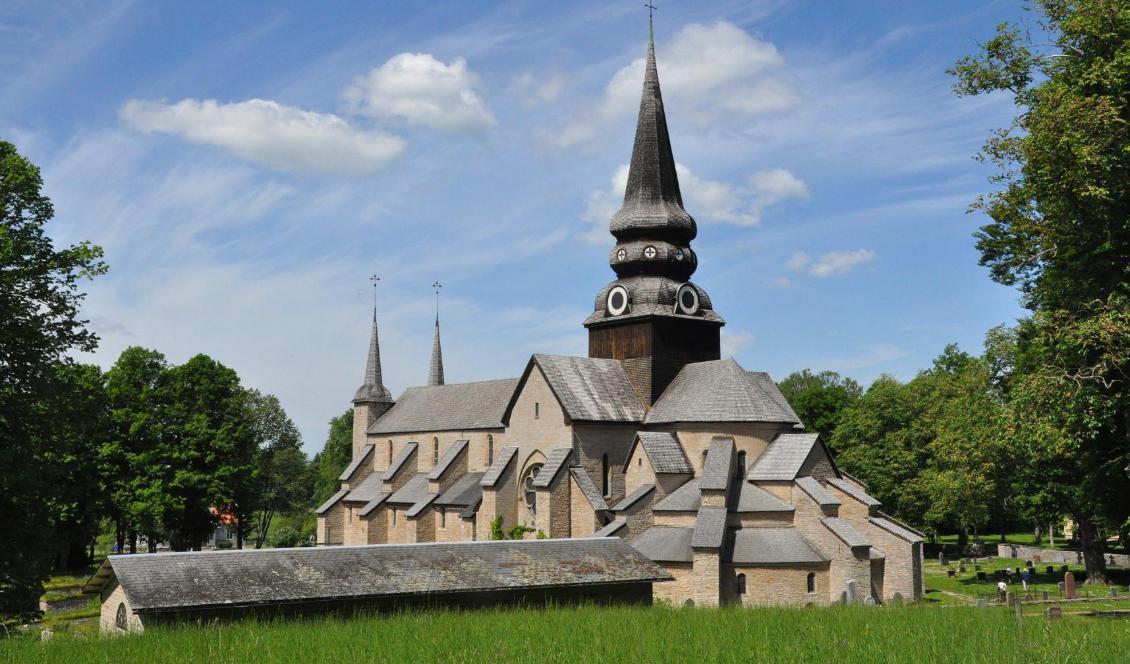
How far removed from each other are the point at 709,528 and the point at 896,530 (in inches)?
289

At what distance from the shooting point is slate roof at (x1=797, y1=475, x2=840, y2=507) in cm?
3691

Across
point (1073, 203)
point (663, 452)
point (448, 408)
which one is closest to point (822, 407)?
point (448, 408)

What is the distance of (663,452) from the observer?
41531 millimetres

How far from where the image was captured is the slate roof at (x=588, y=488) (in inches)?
1615

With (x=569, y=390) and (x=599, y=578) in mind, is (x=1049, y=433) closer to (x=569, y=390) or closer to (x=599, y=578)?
(x=599, y=578)

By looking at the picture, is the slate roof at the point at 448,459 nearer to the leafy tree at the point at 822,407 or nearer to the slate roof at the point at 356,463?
the slate roof at the point at 356,463

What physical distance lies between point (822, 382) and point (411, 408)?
220 ft

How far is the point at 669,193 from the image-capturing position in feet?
154

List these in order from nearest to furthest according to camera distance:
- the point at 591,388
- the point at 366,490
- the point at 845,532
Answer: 1. the point at 845,532
2. the point at 591,388
3. the point at 366,490

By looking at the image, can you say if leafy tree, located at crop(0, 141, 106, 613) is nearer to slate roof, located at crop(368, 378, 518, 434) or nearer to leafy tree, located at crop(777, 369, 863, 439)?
slate roof, located at crop(368, 378, 518, 434)

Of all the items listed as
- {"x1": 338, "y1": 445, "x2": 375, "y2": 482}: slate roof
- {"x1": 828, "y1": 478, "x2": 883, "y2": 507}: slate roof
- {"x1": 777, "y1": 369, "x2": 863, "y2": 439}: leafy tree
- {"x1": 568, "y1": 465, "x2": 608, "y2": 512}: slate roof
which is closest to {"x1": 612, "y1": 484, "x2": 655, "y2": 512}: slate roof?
{"x1": 568, "y1": 465, "x2": 608, "y2": 512}: slate roof

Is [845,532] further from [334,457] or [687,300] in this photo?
[334,457]

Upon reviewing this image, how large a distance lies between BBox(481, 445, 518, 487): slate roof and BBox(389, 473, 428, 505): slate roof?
33.0ft

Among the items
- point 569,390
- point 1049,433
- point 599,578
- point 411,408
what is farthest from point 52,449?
point 411,408
